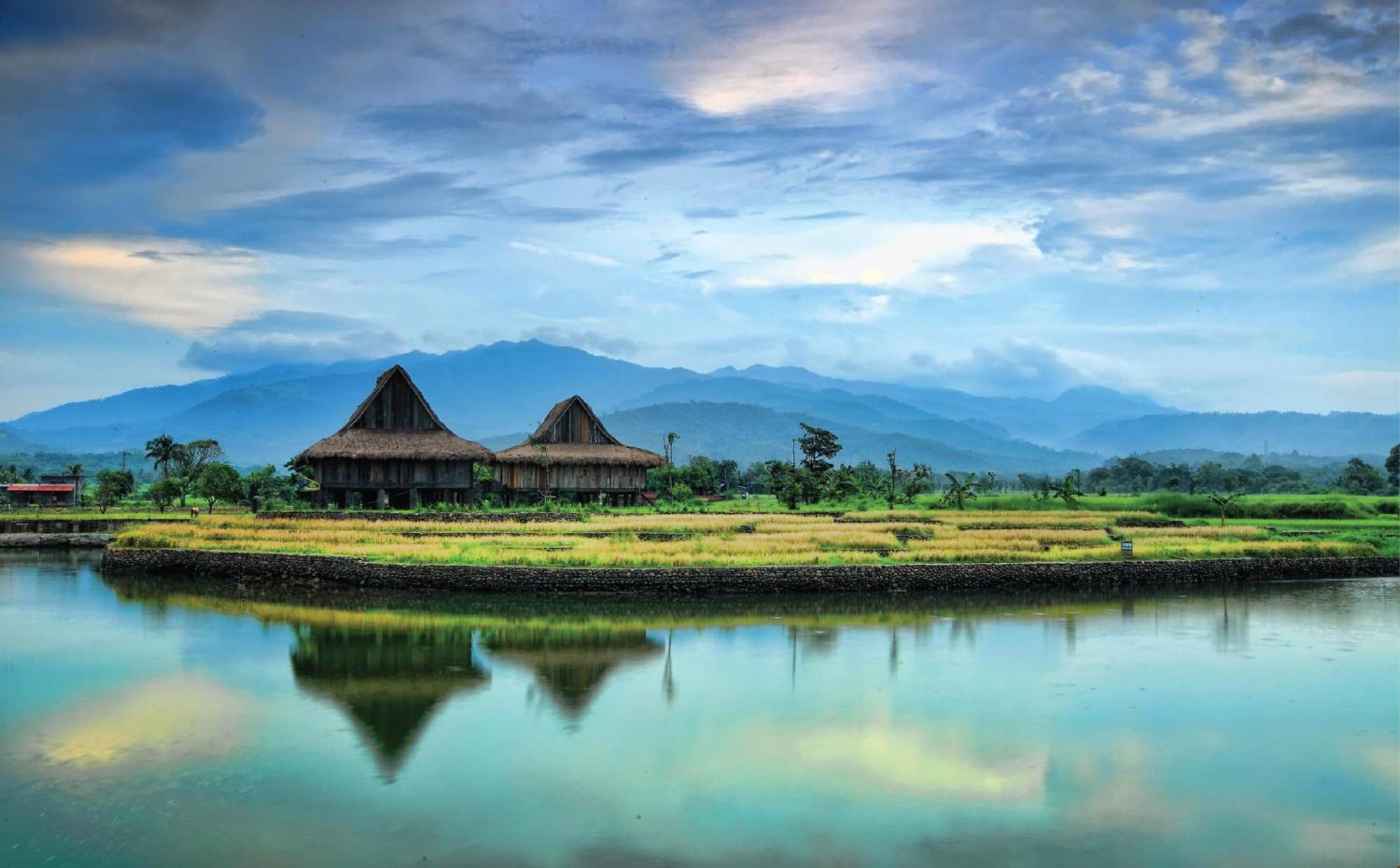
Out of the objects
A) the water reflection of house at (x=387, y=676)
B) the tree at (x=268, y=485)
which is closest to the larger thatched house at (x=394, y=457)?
the tree at (x=268, y=485)

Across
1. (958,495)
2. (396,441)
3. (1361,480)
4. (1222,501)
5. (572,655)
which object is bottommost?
(572,655)

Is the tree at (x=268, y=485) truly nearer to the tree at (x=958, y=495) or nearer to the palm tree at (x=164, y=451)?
the palm tree at (x=164, y=451)

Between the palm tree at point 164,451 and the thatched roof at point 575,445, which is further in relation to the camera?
the palm tree at point 164,451

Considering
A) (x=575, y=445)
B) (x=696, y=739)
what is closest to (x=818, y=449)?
(x=575, y=445)

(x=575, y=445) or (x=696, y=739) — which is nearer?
(x=696, y=739)

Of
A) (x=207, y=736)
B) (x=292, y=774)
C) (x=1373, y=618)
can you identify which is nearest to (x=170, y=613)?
(x=207, y=736)

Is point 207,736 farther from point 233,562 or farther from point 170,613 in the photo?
point 233,562

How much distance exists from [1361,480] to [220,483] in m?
77.5

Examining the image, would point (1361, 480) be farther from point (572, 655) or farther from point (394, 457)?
point (572, 655)

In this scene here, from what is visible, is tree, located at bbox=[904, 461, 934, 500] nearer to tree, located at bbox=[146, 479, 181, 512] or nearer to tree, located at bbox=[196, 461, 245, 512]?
tree, located at bbox=[196, 461, 245, 512]

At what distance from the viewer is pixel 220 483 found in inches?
2072

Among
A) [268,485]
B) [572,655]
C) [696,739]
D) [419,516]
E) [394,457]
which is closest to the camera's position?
[696,739]

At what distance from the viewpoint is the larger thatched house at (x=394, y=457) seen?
4706 centimetres

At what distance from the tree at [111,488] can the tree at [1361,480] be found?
272 ft
